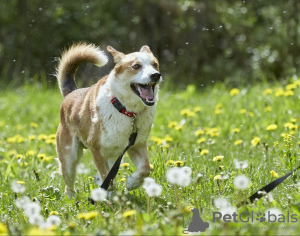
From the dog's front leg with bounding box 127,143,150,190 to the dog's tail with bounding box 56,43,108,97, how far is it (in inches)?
30.5

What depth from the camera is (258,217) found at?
237 cm

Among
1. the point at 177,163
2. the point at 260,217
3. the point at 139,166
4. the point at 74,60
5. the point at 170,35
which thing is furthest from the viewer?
the point at 170,35

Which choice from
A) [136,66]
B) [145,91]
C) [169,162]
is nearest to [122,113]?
[145,91]

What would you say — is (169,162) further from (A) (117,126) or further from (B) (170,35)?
(B) (170,35)

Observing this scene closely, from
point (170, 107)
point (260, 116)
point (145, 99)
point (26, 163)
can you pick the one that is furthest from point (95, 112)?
point (170, 107)

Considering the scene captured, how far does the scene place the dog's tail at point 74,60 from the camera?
4.08 meters

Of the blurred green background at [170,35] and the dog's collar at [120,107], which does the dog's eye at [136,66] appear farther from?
the blurred green background at [170,35]

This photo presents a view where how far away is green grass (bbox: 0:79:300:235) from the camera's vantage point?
2.47 meters

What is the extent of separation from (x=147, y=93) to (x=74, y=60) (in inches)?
41.7

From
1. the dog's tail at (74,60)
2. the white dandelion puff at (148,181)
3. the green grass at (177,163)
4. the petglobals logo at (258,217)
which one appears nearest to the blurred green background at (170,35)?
the green grass at (177,163)

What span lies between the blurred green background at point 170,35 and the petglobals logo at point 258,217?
673 cm

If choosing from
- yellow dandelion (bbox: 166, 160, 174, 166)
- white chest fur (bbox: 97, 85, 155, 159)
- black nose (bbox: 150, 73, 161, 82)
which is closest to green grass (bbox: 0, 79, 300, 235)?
yellow dandelion (bbox: 166, 160, 174, 166)

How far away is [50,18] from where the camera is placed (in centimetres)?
1099

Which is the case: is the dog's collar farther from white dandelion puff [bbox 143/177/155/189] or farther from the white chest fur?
white dandelion puff [bbox 143/177/155/189]
